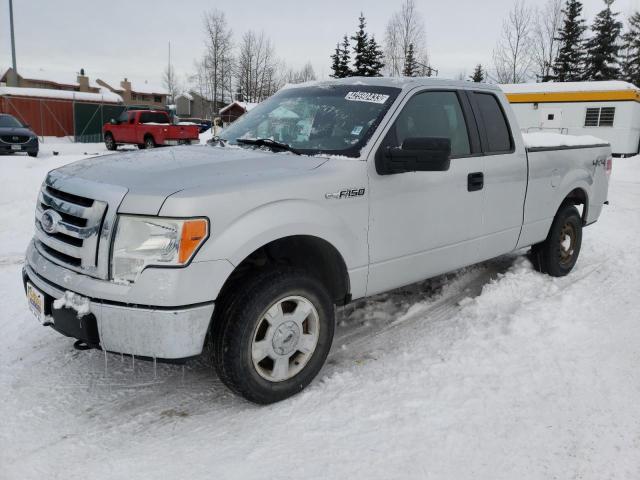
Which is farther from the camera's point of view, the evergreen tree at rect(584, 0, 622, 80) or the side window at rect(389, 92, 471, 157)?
the evergreen tree at rect(584, 0, 622, 80)

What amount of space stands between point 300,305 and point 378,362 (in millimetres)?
843

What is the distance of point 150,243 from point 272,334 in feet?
2.78

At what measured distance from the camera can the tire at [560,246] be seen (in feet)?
17.8

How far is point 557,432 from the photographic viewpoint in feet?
9.27

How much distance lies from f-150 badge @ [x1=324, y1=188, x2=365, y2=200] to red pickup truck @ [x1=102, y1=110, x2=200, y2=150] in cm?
Result: 2002

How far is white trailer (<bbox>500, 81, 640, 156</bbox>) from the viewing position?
22703mm

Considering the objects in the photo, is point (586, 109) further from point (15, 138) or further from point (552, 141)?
point (15, 138)

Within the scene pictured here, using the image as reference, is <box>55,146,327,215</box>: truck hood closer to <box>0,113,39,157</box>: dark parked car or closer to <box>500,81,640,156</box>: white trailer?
<box>0,113,39,157</box>: dark parked car

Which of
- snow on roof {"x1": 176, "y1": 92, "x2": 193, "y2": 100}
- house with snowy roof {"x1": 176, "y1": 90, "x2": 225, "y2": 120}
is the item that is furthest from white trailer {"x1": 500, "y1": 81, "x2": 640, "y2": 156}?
snow on roof {"x1": 176, "y1": 92, "x2": 193, "y2": 100}

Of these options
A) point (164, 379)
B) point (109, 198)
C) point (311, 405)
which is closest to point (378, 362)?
point (311, 405)

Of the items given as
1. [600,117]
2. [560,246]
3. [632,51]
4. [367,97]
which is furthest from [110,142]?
[632,51]

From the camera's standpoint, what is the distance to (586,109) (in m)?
23.5

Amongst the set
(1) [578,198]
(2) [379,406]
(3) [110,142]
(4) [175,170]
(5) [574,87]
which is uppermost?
(5) [574,87]

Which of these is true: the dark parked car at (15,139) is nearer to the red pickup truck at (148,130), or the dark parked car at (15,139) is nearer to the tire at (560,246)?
the red pickup truck at (148,130)
